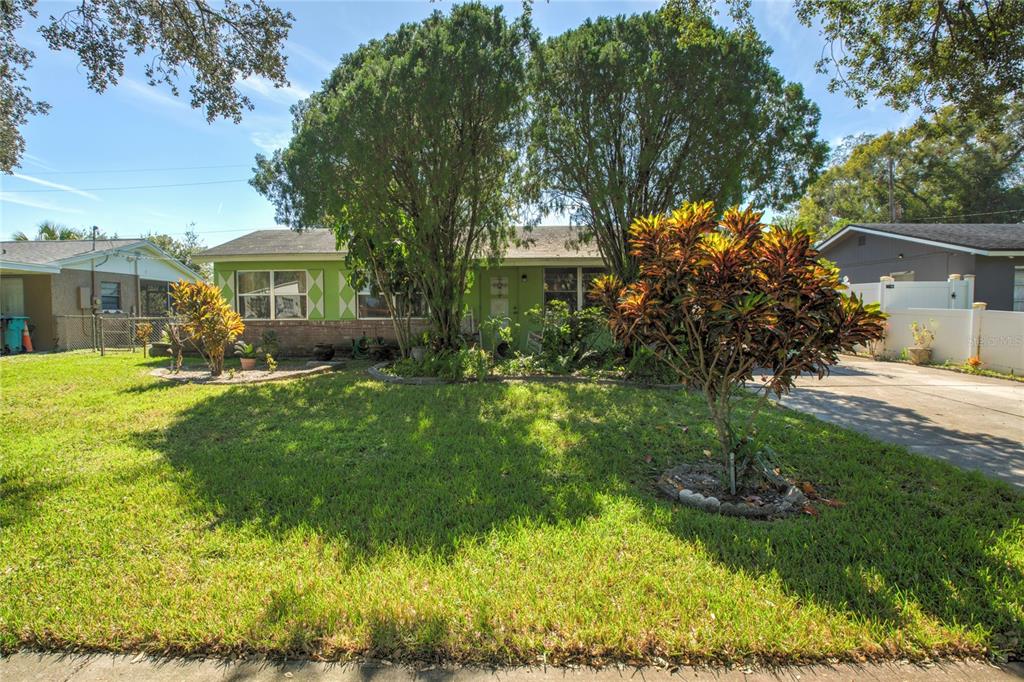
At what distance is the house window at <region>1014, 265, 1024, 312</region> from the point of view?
549 inches

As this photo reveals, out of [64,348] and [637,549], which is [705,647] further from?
[64,348]

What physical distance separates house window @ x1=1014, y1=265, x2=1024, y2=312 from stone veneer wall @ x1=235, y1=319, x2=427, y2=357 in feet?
54.2

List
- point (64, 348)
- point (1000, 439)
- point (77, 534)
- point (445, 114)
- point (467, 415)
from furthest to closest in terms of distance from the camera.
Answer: point (64, 348), point (445, 114), point (467, 415), point (1000, 439), point (77, 534)

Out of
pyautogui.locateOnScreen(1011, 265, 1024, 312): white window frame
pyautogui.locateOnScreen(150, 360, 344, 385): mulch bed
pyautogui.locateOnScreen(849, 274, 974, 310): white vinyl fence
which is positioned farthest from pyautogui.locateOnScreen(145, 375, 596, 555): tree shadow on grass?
pyautogui.locateOnScreen(1011, 265, 1024, 312): white window frame

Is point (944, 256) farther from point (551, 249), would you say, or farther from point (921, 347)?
point (551, 249)

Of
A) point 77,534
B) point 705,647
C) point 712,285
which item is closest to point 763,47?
point 712,285

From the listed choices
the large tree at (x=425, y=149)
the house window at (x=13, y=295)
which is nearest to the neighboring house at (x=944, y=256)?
the large tree at (x=425, y=149)

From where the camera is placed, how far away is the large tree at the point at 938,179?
2764cm

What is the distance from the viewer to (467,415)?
20.8 feet

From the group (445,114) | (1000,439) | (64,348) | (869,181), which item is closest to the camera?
(1000,439)

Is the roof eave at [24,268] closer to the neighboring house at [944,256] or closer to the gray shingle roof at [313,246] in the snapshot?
the gray shingle roof at [313,246]

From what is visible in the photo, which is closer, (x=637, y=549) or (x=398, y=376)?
(x=637, y=549)

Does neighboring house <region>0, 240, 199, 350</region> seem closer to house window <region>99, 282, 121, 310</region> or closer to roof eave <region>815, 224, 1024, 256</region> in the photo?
house window <region>99, 282, 121, 310</region>

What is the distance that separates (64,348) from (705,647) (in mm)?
20230
